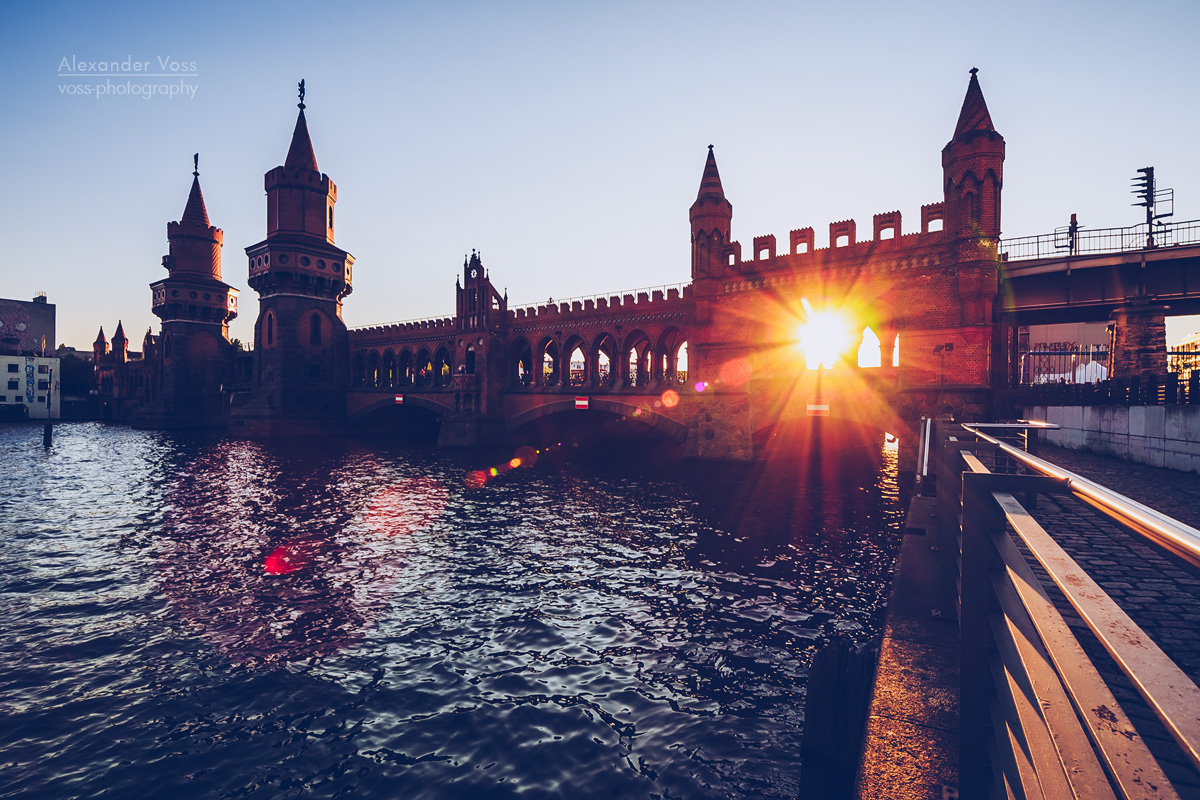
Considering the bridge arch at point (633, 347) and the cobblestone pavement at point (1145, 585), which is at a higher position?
the bridge arch at point (633, 347)

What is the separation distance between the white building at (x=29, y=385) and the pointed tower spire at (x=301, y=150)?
52.9 meters

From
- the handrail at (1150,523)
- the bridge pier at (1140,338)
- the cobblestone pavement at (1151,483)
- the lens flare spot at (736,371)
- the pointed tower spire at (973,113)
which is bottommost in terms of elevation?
the cobblestone pavement at (1151,483)

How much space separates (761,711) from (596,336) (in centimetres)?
2784

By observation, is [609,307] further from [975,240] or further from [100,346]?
[100,346]

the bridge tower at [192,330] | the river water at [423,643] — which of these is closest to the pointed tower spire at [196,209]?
the bridge tower at [192,330]

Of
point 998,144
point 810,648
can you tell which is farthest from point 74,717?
point 998,144

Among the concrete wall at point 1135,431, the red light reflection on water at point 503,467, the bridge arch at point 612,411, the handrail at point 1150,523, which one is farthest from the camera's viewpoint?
the bridge arch at point 612,411

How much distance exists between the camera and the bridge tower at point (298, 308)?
47.2 meters

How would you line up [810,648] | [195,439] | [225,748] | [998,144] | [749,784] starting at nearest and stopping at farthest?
[749,784] < [225,748] < [810,648] < [998,144] < [195,439]

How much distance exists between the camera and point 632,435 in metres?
41.5

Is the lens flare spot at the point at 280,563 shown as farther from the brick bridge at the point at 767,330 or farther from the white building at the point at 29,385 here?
the white building at the point at 29,385

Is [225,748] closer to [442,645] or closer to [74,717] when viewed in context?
[74,717]

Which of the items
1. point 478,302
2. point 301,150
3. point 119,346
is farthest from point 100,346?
point 478,302

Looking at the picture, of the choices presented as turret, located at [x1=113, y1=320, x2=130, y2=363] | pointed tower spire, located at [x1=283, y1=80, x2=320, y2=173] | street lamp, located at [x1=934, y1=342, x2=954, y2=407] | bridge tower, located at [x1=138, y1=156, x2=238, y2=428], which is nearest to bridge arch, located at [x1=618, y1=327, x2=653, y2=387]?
street lamp, located at [x1=934, y1=342, x2=954, y2=407]
